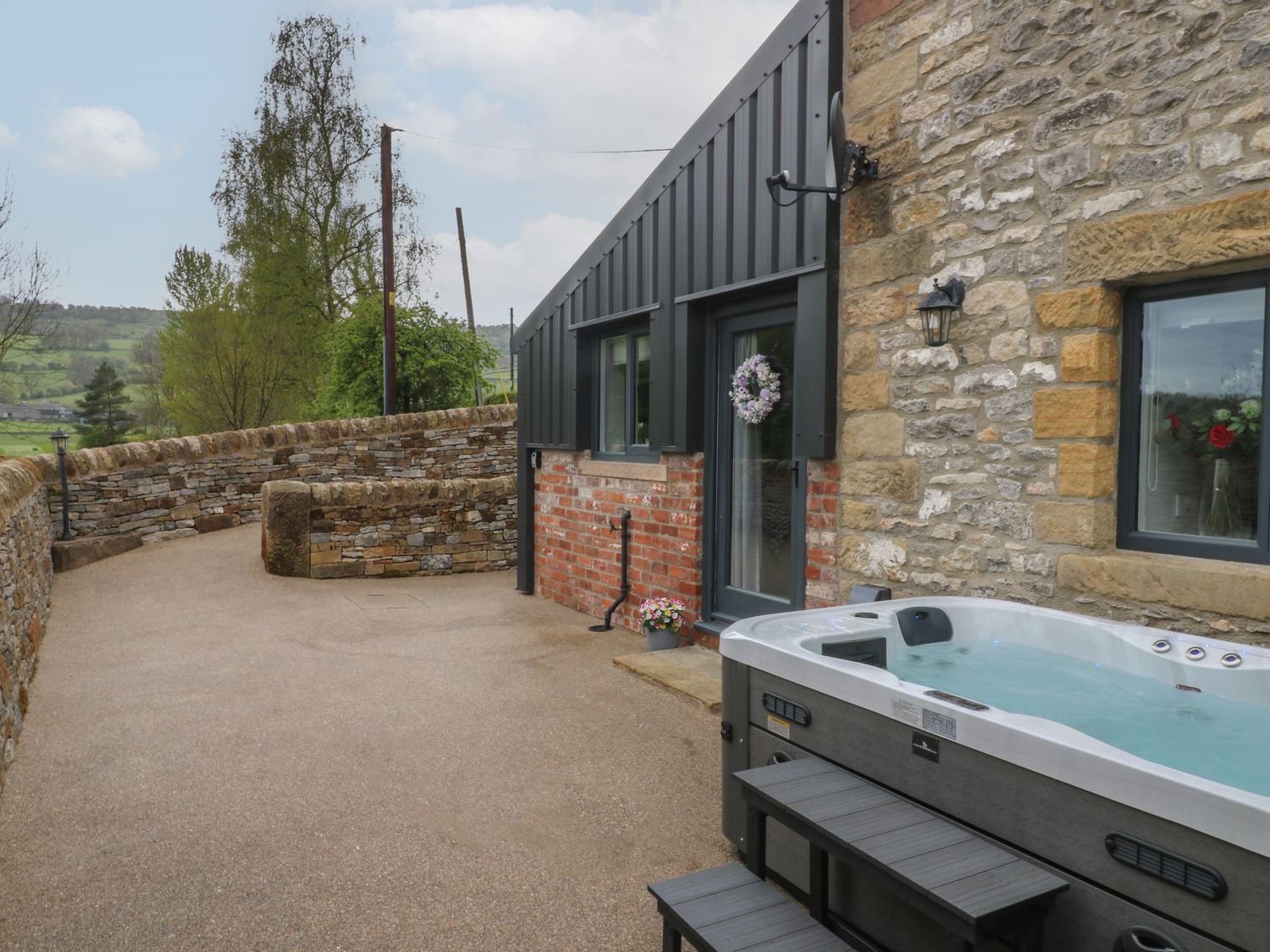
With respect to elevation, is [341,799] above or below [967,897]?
below

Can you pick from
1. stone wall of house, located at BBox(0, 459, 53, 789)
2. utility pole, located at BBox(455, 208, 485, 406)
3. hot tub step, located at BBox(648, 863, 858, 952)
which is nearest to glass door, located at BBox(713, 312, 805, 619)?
hot tub step, located at BBox(648, 863, 858, 952)

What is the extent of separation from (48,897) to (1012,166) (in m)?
4.09

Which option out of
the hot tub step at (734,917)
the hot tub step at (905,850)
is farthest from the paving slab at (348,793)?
the hot tub step at (905,850)

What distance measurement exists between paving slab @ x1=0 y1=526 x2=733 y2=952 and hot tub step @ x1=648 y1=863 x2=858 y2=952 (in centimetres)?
40

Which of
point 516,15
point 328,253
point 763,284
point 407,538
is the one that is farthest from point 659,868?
point 328,253

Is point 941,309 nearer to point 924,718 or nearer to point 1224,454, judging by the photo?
point 1224,454

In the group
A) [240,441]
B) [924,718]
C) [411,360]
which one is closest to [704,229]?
[924,718]

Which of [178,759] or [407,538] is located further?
[407,538]

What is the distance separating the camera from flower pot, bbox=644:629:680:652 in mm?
5230

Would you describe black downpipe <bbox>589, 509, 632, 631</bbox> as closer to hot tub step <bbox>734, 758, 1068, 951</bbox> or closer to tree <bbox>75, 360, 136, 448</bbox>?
hot tub step <bbox>734, 758, 1068, 951</bbox>

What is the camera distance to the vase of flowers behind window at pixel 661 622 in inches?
204

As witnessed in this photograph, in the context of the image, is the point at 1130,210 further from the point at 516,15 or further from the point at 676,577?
the point at 516,15

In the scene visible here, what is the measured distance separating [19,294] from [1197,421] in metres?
17.1

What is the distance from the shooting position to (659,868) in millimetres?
2676
